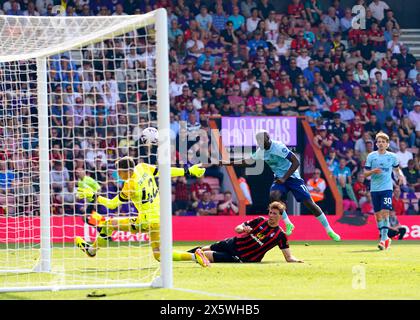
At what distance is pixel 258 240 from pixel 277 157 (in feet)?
12.4

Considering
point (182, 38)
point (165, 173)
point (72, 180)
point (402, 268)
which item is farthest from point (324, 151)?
point (165, 173)

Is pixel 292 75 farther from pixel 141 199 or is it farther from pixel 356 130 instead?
pixel 141 199

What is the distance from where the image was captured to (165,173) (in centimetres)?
1076

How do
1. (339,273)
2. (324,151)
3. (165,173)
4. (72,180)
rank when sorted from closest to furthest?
1. (165,173)
2. (339,273)
3. (72,180)
4. (324,151)

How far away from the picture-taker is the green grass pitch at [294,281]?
10094mm

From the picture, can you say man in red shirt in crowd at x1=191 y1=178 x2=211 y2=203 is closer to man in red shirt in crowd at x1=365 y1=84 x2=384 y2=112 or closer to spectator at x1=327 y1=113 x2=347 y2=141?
spectator at x1=327 y1=113 x2=347 y2=141

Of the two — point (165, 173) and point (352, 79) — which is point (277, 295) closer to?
point (165, 173)

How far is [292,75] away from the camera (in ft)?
86.8

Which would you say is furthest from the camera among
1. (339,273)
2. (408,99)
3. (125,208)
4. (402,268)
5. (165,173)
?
(408,99)

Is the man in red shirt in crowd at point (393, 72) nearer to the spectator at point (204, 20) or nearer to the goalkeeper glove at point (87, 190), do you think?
the spectator at point (204, 20)

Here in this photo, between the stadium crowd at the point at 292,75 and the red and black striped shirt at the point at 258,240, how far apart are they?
933 cm

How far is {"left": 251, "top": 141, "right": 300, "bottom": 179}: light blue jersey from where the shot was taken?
17.2 m

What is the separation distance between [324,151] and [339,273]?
12.6m

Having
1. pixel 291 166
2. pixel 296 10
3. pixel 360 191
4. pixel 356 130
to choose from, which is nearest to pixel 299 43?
pixel 296 10
